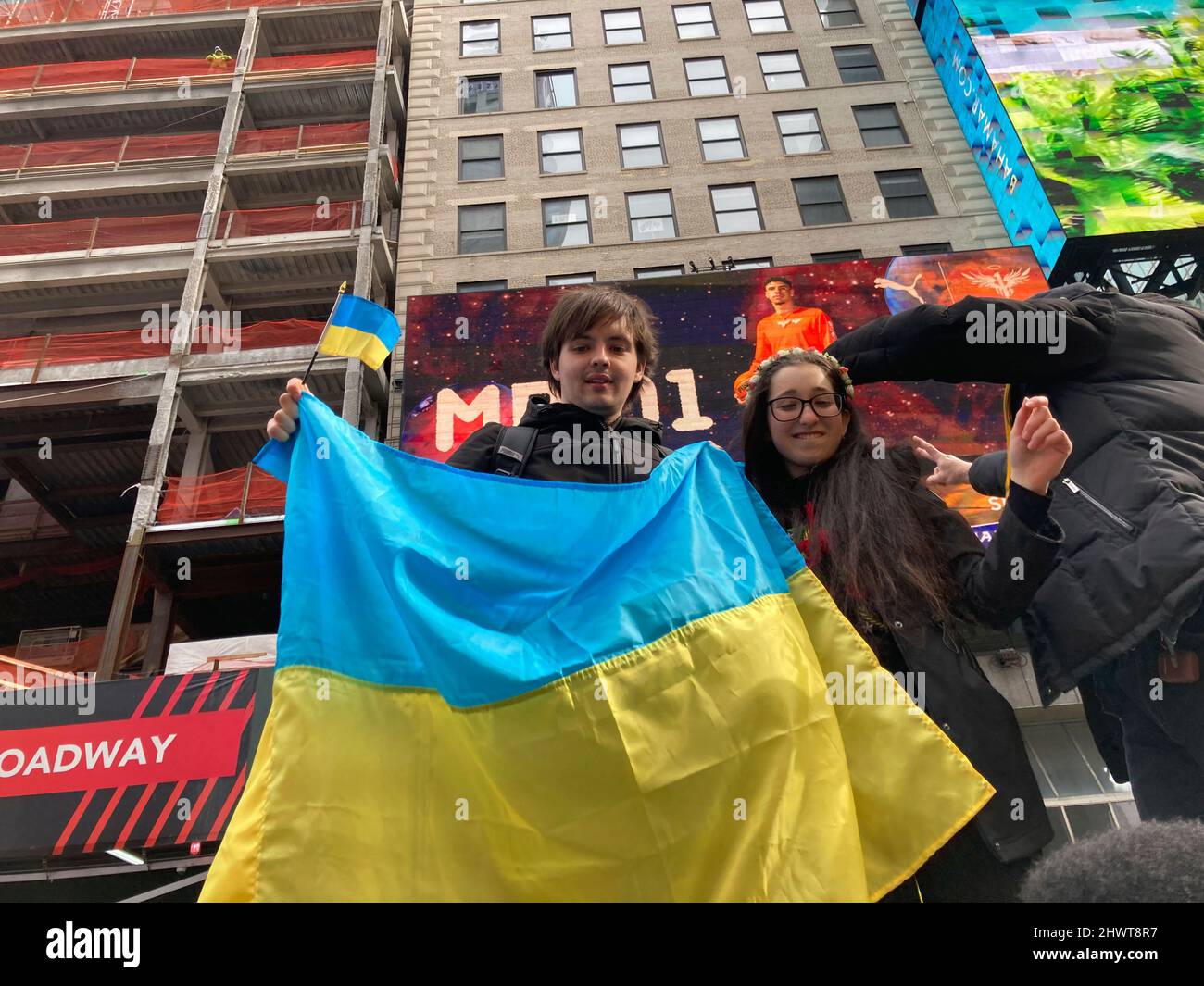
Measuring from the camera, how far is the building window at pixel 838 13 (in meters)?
25.4

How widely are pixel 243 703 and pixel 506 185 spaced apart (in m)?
16.4

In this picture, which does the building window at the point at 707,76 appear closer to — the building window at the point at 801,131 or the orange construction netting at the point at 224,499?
the building window at the point at 801,131

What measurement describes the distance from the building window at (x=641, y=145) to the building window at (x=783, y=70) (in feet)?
12.8

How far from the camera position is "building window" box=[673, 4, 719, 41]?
25.2 metres

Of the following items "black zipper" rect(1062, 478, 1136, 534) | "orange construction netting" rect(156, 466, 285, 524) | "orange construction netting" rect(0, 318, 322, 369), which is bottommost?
"black zipper" rect(1062, 478, 1136, 534)

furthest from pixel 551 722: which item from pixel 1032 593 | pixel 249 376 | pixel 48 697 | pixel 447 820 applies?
pixel 249 376

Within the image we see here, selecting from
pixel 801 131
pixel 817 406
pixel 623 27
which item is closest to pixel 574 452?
pixel 817 406

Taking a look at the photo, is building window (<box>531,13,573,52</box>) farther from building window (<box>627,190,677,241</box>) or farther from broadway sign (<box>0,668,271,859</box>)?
broadway sign (<box>0,668,271,859</box>)

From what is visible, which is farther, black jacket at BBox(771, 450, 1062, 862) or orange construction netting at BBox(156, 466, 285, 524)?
orange construction netting at BBox(156, 466, 285, 524)

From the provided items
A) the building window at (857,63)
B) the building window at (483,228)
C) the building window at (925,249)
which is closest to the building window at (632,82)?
the building window at (483,228)

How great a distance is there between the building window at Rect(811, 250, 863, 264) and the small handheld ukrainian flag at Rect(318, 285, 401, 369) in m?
18.3

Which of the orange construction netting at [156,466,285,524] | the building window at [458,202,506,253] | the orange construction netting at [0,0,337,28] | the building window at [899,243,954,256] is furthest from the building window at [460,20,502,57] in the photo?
the orange construction netting at [156,466,285,524]

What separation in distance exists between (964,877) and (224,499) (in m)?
16.9

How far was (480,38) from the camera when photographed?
2575cm
